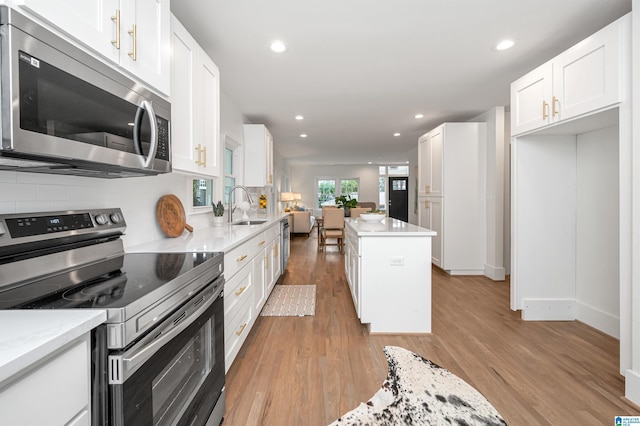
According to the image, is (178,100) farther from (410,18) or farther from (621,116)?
(621,116)

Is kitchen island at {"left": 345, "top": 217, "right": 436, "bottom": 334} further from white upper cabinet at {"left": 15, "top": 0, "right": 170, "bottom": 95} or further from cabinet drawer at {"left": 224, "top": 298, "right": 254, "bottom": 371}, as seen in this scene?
white upper cabinet at {"left": 15, "top": 0, "right": 170, "bottom": 95}

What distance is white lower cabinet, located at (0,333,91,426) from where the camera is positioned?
1.82ft

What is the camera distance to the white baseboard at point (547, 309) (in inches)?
113

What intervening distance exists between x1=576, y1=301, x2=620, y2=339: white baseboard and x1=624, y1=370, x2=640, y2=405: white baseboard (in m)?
1.00

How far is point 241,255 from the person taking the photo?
206 cm

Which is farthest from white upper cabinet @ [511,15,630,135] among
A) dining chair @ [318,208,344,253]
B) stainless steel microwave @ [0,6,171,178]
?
dining chair @ [318,208,344,253]

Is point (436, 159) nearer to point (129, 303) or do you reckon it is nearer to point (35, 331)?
point (129, 303)

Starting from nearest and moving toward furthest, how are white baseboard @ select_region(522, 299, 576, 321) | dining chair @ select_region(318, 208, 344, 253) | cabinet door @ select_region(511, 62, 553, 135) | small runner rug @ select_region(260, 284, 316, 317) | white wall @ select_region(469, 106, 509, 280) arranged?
1. cabinet door @ select_region(511, 62, 553, 135)
2. white baseboard @ select_region(522, 299, 576, 321)
3. small runner rug @ select_region(260, 284, 316, 317)
4. white wall @ select_region(469, 106, 509, 280)
5. dining chair @ select_region(318, 208, 344, 253)

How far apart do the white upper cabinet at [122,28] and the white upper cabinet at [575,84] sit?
8.46ft

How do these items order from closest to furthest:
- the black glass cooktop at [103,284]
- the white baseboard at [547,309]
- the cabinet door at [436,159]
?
the black glass cooktop at [103,284], the white baseboard at [547,309], the cabinet door at [436,159]

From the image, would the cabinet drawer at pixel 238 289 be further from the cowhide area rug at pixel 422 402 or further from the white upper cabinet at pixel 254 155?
the white upper cabinet at pixel 254 155

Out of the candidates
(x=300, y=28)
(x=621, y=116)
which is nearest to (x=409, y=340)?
(x=621, y=116)

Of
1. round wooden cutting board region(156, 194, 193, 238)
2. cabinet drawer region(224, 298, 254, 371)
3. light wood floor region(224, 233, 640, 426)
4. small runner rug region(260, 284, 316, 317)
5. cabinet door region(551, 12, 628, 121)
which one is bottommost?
light wood floor region(224, 233, 640, 426)

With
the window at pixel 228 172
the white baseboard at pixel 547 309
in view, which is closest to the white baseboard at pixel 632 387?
the white baseboard at pixel 547 309
